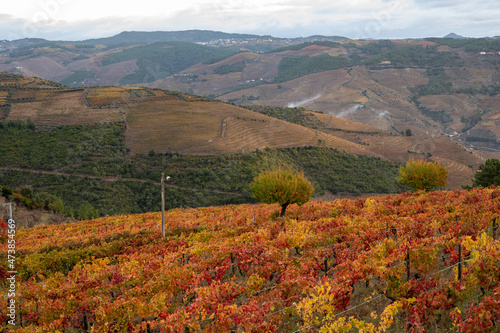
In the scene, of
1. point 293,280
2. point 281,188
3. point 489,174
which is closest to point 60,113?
point 281,188

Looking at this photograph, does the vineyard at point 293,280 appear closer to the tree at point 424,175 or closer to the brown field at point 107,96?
the tree at point 424,175

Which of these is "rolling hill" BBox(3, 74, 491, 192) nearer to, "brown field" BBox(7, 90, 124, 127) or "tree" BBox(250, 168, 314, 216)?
"brown field" BBox(7, 90, 124, 127)

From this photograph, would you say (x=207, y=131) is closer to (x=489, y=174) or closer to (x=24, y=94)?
(x=24, y=94)

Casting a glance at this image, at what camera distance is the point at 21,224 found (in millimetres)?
47312

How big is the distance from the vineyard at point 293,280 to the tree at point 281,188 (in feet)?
12.6

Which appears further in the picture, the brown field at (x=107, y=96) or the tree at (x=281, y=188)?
the brown field at (x=107, y=96)

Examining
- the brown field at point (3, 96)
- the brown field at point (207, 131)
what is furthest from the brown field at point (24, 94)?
the brown field at point (207, 131)

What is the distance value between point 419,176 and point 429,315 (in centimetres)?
3210

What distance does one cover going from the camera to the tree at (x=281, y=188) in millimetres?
31953

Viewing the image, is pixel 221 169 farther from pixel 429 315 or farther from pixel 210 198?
pixel 429 315

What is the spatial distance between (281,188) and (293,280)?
58.7 ft

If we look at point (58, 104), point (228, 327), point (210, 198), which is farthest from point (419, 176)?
point (58, 104)

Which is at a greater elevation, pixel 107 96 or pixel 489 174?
pixel 107 96

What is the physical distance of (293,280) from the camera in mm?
14414
